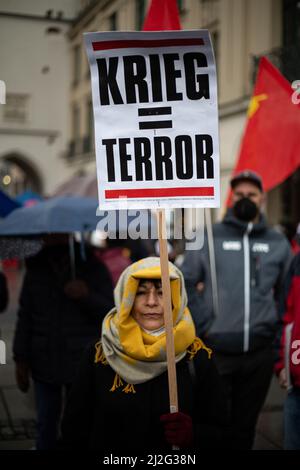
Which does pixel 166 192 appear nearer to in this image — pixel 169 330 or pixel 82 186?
pixel 169 330

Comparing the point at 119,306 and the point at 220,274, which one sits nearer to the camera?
the point at 119,306

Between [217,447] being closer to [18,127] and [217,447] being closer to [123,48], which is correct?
[123,48]

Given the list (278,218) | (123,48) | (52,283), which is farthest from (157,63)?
(278,218)

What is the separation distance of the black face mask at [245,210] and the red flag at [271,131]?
106 centimetres

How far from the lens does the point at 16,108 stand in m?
3.99

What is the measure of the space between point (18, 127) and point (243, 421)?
254cm

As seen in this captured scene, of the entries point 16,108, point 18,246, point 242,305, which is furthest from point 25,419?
point 16,108

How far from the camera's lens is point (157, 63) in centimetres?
223

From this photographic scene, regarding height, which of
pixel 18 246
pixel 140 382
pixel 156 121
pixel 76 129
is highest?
pixel 76 129

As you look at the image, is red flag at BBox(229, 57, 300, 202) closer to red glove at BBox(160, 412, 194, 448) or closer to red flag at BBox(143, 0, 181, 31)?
red flag at BBox(143, 0, 181, 31)

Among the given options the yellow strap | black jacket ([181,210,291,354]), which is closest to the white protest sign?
the yellow strap

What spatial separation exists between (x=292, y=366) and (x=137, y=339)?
900 millimetres

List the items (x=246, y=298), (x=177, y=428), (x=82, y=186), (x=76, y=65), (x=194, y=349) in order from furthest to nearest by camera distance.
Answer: (x=82, y=186)
(x=76, y=65)
(x=246, y=298)
(x=194, y=349)
(x=177, y=428)

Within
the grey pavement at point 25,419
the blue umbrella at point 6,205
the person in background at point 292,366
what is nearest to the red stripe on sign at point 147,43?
the person in background at point 292,366
